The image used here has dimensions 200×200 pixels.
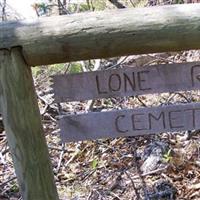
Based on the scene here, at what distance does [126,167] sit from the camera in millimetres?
2930

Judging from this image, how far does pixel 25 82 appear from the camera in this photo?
73.8 inches

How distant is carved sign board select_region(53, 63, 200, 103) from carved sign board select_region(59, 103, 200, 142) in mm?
81

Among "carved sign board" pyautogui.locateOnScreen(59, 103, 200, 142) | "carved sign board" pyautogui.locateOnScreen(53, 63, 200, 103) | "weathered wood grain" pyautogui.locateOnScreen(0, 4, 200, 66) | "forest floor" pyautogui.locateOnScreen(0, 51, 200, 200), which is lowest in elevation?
"forest floor" pyautogui.locateOnScreen(0, 51, 200, 200)

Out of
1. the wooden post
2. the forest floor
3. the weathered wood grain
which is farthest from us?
the forest floor

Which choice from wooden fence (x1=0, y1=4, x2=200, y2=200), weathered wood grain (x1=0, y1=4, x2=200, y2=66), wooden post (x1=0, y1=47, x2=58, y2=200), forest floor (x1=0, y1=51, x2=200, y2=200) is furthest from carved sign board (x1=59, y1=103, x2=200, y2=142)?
forest floor (x1=0, y1=51, x2=200, y2=200)

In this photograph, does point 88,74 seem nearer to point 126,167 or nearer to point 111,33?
point 111,33

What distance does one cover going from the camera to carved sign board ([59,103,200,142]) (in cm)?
189

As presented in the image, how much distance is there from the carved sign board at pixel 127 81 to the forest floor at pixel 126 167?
897 mm

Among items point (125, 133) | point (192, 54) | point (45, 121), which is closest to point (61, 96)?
point (125, 133)

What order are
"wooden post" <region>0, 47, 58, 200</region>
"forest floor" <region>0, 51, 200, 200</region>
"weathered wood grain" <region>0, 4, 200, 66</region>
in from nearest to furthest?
"weathered wood grain" <region>0, 4, 200, 66</region>, "wooden post" <region>0, 47, 58, 200</region>, "forest floor" <region>0, 51, 200, 200</region>

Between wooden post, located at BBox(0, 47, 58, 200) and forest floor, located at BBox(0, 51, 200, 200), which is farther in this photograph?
forest floor, located at BBox(0, 51, 200, 200)

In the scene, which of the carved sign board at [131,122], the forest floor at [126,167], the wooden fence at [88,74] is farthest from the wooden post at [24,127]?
the forest floor at [126,167]

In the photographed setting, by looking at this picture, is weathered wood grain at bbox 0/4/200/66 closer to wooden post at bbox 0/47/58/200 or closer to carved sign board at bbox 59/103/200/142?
wooden post at bbox 0/47/58/200

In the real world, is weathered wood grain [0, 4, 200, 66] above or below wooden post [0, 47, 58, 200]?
above
